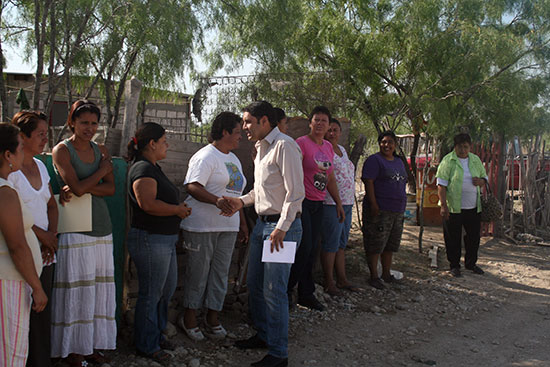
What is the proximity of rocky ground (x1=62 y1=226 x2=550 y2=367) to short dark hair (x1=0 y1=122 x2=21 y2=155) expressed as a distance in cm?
184

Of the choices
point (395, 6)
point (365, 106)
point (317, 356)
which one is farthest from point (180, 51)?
point (317, 356)

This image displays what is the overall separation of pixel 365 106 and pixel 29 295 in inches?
361

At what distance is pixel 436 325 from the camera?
5188mm

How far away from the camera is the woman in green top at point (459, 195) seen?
707cm

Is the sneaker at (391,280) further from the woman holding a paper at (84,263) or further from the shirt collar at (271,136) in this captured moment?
the woman holding a paper at (84,263)

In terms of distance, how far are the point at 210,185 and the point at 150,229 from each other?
0.66 m

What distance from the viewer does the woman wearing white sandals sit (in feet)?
13.5

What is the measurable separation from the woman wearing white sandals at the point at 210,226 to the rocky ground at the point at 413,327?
31 cm

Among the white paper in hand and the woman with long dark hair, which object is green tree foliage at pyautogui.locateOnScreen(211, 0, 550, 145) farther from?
the white paper in hand

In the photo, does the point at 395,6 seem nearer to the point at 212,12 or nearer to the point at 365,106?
the point at 365,106

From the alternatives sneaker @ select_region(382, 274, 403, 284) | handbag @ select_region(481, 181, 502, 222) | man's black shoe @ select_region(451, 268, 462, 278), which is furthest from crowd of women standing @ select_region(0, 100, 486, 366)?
handbag @ select_region(481, 181, 502, 222)

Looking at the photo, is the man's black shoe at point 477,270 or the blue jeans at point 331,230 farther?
the man's black shoe at point 477,270

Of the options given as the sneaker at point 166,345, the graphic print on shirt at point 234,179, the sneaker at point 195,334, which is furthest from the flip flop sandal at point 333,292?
the sneaker at point 166,345

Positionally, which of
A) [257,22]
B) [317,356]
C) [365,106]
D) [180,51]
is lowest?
[317,356]
